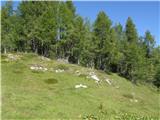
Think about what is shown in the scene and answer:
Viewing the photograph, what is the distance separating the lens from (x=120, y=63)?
3930 inches

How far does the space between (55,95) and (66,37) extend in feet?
138

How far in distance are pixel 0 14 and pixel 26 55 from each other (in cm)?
1566

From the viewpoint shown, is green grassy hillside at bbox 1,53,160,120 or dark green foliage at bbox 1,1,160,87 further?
dark green foliage at bbox 1,1,160,87

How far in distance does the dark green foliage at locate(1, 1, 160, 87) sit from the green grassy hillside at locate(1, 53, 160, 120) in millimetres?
13689

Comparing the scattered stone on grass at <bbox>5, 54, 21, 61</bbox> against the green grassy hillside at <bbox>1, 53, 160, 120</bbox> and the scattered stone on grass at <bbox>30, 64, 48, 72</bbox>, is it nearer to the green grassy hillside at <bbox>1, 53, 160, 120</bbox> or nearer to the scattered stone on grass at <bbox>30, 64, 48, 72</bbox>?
the green grassy hillside at <bbox>1, 53, 160, 120</bbox>

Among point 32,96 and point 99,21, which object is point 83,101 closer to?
point 32,96

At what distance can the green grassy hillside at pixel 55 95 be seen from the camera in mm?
36312

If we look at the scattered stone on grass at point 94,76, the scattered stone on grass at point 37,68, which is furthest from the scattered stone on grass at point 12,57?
the scattered stone on grass at point 94,76

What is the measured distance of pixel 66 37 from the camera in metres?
86.7

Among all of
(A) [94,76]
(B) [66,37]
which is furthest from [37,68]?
(B) [66,37]

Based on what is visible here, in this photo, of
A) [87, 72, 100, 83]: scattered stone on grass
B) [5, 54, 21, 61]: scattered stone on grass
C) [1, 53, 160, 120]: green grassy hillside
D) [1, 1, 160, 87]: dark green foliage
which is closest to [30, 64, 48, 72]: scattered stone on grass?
[1, 53, 160, 120]: green grassy hillside

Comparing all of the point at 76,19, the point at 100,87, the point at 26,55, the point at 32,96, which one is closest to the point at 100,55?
the point at 76,19

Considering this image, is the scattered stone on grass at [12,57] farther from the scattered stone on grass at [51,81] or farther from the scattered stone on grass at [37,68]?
the scattered stone on grass at [51,81]

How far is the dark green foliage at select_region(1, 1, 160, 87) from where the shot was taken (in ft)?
271
